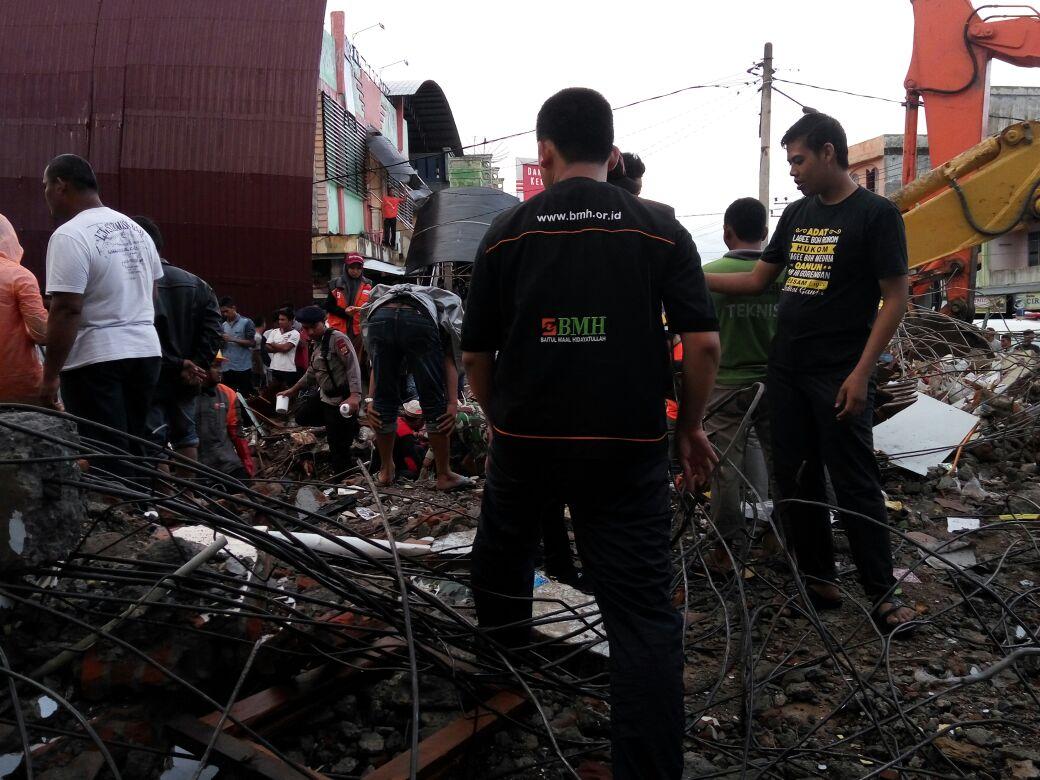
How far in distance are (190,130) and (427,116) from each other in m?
17.2

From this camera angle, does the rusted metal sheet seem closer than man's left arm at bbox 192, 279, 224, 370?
No

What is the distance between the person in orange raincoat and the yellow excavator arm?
705 cm

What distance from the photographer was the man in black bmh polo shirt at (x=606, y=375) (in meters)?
1.77

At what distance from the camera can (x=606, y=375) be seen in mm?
1788

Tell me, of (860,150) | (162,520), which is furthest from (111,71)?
(860,150)

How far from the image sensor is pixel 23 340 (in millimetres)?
3691

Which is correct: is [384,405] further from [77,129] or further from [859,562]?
[77,129]

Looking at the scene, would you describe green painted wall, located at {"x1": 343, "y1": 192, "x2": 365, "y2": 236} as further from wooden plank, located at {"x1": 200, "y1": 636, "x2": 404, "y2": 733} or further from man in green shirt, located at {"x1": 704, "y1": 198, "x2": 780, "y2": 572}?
wooden plank, located at {"x1": 200, "y1": 636, "x2": 404, "y2": 733}

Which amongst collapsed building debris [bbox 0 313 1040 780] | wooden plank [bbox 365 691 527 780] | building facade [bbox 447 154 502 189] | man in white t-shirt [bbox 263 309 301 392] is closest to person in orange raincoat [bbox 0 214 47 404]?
collapsed building debris [bbox 0 313 1040 780]

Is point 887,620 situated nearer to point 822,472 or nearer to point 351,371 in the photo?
point 822,472

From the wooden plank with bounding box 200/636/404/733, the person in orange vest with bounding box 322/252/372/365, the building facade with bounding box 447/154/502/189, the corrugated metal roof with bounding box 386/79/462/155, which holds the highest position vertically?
the corrugated metal roof with bounding box 386/79/462/155

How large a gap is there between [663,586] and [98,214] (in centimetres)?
327

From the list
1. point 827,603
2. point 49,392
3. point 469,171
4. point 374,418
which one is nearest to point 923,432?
point 827,603

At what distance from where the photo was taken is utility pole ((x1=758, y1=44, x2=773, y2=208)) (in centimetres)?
1786
